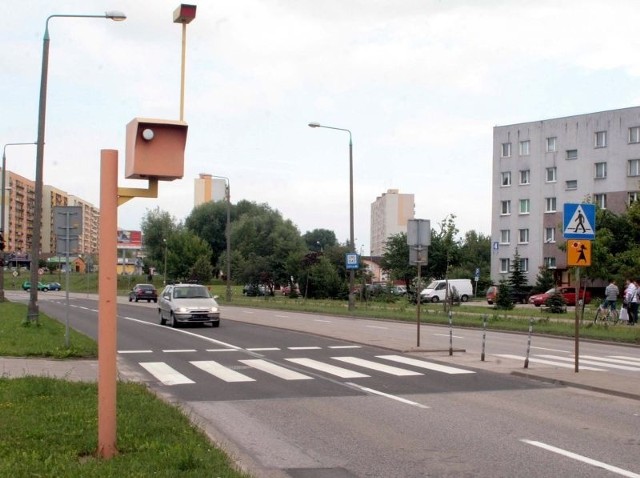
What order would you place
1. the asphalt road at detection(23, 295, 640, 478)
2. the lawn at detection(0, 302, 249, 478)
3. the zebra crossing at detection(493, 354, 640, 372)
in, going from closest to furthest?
the lawn at detection(0, 302, 249, 478)
the asphalt road at detection(23, 295, 640, 478)
the zebra crossing at detection(493, 354, 640, 372)

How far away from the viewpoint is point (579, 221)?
48.4 feet

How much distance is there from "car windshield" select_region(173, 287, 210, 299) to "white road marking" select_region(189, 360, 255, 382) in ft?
42.0

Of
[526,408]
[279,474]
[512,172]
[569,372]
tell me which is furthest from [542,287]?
[279,474]

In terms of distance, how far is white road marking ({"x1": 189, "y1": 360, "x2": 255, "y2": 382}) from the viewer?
13862mm

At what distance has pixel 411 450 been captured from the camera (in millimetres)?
8117

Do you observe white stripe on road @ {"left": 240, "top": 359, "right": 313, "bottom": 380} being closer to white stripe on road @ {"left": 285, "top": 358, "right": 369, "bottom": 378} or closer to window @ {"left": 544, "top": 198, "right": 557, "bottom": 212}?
white stripe on road @ {"left": 285, "top": 358, "right": 369, "bottom": 378}

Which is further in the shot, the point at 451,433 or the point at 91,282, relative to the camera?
the point at 91,282

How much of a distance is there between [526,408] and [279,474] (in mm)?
4875

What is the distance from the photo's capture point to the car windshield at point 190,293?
29.5m

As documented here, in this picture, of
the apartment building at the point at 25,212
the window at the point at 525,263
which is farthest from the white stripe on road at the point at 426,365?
the apartment building at the point at 25,212

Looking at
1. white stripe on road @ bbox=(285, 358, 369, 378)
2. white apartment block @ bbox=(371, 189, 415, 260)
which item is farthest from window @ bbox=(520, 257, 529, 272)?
white apartment block @ bbox=(371, 189, 415, 260)

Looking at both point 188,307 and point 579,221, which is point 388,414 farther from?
point 188,307

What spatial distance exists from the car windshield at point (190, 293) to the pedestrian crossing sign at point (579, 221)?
17344mm

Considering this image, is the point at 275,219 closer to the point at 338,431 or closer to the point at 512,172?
the point at 512,172
